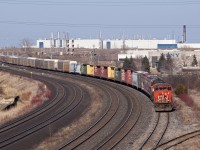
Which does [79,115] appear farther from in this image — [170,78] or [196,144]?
[170,78]

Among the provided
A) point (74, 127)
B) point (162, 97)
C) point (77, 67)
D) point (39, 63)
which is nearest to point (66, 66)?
point (77, 67)

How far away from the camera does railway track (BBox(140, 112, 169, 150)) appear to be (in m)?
24.5

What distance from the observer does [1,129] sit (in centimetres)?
3127

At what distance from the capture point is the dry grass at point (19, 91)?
40.5 m

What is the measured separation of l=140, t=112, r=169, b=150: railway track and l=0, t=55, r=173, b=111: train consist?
1798 mm

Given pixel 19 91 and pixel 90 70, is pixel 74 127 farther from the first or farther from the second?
pixel 90 70

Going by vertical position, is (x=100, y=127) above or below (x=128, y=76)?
below

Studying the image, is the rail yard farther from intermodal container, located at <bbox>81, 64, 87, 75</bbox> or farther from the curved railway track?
intermodal container, located at <bbox>81, 64, 87, 75</bbox>

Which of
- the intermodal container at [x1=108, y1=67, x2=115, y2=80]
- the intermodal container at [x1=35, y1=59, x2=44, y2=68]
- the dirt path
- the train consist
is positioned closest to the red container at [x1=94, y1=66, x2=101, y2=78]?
the train consist

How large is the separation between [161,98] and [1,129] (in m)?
13.8

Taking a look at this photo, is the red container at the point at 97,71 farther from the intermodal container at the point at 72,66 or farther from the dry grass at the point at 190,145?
the dry grass at the point at 190,145

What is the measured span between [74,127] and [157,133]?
22.2ft

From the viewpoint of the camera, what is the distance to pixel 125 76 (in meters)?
57.6

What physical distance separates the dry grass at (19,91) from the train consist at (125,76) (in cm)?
1084
